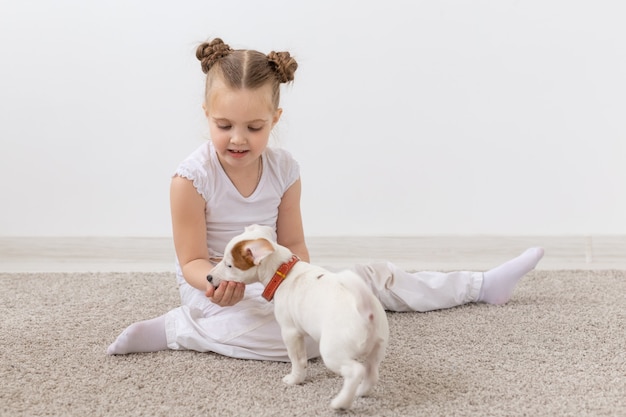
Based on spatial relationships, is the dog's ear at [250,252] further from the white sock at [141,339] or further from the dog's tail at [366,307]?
the white sock at [141,339]

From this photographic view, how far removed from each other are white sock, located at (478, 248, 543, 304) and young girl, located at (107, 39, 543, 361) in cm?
18

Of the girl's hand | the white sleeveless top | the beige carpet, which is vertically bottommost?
the beige carpet

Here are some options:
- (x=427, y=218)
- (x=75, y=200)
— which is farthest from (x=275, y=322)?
(x=75, y=200)

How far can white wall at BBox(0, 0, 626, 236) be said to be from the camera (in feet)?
7.56

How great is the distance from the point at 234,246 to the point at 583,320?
30.7 inches

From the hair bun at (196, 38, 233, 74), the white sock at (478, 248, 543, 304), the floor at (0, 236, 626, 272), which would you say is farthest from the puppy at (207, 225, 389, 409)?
the floor at (0, 236, 626, 272)

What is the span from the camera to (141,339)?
1.45 metres

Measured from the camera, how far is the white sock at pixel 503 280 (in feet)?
5.75

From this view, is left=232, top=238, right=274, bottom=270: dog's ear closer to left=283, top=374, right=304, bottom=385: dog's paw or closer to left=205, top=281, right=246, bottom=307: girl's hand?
left=205, top=281, right=246, bottom=307: girl's hand

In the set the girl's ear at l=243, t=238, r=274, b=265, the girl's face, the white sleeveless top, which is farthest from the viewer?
the white sleeveless top

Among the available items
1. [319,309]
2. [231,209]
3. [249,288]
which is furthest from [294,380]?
[231,209]

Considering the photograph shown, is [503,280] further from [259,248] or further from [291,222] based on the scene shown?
[259,248]

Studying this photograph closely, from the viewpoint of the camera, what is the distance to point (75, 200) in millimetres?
2465

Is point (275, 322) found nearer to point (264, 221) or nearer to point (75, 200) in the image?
point (264, 221)
